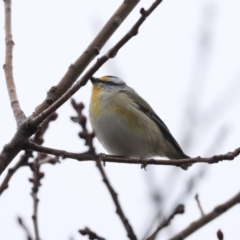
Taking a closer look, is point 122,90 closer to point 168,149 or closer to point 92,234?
point 168,149

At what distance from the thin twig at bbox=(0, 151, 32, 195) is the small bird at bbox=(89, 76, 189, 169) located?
250cm

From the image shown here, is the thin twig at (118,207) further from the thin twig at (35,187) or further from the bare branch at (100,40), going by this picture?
the thin twig at (35,187)

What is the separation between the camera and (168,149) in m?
6.07

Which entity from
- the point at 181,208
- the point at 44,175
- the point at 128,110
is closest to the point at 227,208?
the point at 181,208

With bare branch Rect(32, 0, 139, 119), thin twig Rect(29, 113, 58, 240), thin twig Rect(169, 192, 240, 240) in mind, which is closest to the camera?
thin twig Rect(169, 192, 240, 240)

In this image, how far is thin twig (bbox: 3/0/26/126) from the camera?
298 centimetres

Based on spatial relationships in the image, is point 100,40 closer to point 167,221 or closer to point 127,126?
point 167,221

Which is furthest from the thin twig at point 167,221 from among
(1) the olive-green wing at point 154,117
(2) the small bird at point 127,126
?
(1) the olive-green wing at point 154,117

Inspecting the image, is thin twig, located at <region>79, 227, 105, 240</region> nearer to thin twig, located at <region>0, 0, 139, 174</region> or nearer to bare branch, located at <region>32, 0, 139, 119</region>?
thin twig, located at <region>0, 0, 139, 174</region>

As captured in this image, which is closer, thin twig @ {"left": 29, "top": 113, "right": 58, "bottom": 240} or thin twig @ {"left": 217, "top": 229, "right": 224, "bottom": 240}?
thin twig @ {"left": 217, "top": 229, "right": 224, "bottom": 240}

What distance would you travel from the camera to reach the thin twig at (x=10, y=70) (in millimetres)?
2984

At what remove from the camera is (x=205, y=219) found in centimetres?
164

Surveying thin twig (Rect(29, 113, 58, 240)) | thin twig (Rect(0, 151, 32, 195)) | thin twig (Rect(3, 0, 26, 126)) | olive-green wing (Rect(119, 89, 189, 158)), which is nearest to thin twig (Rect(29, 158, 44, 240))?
thin twig (Rect(29, 113, 58, 240))

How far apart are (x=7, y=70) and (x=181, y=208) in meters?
1.50
